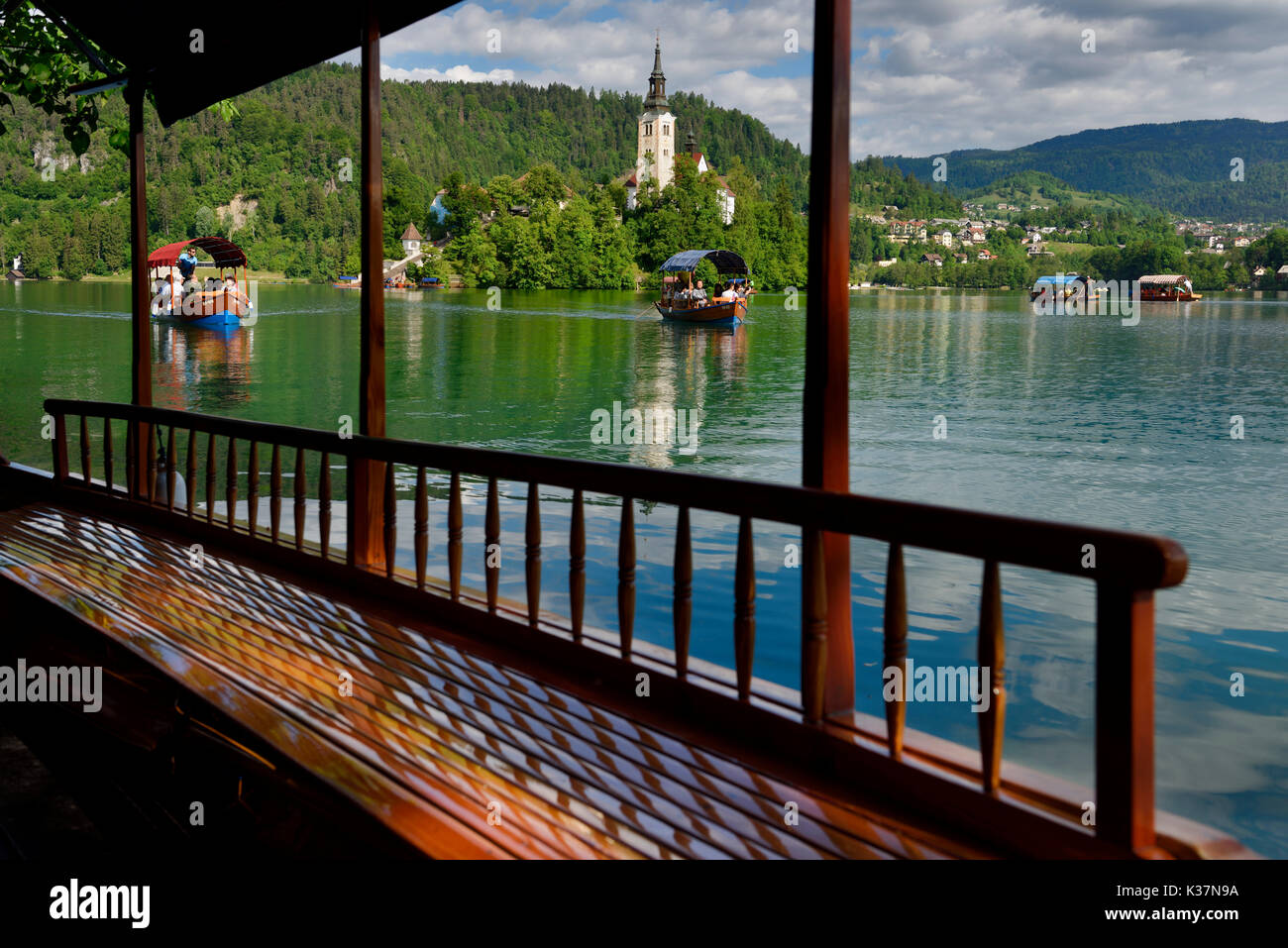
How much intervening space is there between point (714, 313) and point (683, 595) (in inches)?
2110

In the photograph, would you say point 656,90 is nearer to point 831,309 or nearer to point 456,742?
point 831,309

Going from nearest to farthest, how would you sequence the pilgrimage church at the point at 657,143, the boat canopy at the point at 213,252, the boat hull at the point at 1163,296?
1. the boat canopy at the point at 213,252
2. the boat hull at the point at 1163,296
3. the pilgrimage church at the point at 657,143

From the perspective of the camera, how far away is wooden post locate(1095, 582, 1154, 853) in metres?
1.85

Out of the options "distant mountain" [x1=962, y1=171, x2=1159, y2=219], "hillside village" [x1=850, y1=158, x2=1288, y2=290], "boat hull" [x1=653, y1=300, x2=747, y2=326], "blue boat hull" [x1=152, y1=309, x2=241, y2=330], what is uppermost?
"distant mountain" [x1=962, y1=171, x2=1159, y2=219]

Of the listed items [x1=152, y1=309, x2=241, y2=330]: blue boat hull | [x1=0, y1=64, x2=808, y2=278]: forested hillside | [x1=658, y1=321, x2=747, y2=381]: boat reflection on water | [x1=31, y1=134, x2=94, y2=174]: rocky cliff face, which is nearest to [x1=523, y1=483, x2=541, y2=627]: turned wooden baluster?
[x1=658, y1=321, x2=747, y2=381]: boat reflection on water

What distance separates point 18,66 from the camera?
806 cm

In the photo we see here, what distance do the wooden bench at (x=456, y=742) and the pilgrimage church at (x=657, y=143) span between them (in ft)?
308

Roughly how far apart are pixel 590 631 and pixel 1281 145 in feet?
305

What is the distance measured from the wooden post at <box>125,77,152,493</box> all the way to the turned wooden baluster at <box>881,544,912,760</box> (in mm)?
4912

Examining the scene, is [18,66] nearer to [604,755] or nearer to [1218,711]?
[604,755]

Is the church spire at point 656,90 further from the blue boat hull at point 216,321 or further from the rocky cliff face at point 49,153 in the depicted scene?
the blue boat hull at point 216,321

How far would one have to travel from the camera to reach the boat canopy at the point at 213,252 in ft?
120

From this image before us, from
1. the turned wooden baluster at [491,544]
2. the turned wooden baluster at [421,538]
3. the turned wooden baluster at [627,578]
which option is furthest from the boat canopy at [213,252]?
the turned wooden baluster at [627,578]

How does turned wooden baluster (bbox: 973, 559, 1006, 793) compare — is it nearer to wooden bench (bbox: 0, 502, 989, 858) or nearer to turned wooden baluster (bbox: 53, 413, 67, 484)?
wooden bench (bbox: 0, 502, 989, 858)
